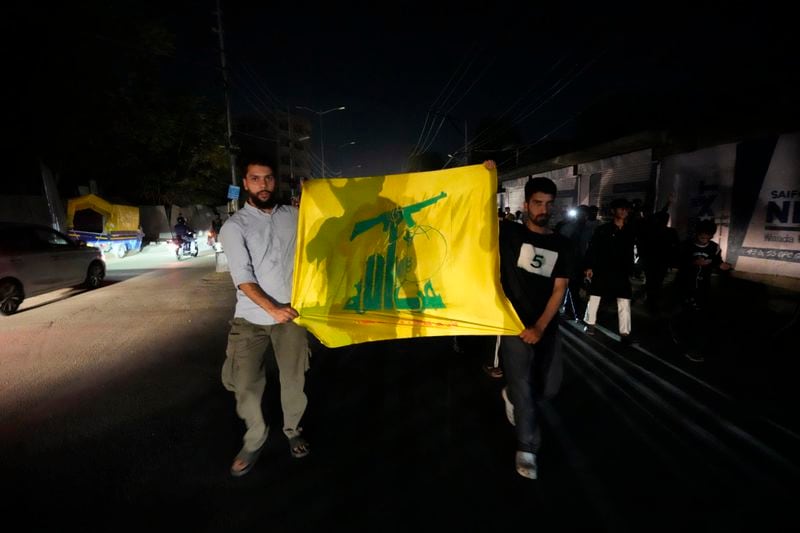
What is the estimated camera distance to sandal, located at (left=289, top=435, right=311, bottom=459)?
286cm

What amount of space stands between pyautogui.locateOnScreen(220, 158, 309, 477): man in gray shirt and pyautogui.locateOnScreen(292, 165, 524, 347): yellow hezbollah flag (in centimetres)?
12

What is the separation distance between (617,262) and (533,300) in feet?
10.4

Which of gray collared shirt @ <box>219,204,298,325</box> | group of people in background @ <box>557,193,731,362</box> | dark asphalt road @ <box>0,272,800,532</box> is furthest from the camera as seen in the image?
group of people in background @ <box>557,193,731,362</box>

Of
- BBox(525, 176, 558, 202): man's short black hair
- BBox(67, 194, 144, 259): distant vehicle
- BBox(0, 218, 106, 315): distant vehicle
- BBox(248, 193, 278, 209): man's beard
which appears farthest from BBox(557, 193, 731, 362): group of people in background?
BBox(67, 194, 144, 259): distant vehicle

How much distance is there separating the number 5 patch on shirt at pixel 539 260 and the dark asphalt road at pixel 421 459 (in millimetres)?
1357

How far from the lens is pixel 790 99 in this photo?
714 cm

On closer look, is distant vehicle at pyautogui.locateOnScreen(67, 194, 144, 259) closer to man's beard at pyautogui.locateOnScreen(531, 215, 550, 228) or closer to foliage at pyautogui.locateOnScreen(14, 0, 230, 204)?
foliage at pyautogui.locateOnScreen(14, 0, 230, 204)

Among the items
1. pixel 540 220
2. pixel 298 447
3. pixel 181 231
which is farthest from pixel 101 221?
pixel 540 220

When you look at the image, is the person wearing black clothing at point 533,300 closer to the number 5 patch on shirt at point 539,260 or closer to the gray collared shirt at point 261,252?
the number 5 patch on shirt at point 539,260

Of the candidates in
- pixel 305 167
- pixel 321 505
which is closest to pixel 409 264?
pixel 321 505

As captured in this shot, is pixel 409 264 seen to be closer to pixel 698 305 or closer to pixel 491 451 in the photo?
pixel 491 451

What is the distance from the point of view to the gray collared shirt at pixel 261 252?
8.47 ft

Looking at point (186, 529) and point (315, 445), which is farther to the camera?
point (315, 445)

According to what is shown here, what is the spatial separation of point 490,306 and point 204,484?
7.45 ft
